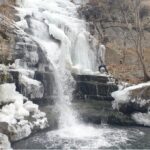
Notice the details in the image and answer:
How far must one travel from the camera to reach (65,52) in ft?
55.8

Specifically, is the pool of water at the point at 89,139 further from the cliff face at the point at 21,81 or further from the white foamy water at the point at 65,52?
the cliff face at the point at 21,81

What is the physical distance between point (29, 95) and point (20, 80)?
2.23 feet

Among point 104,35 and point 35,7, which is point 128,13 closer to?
point 104,35

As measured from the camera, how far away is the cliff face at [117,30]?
2042cm

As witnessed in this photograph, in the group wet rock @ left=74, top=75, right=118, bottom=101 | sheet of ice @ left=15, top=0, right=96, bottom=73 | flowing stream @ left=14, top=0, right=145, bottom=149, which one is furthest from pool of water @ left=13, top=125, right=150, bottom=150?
sheet of ice @ left=15, top=0, right=96, bottom=73

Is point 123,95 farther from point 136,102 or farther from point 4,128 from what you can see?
point 4,128

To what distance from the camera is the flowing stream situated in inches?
487

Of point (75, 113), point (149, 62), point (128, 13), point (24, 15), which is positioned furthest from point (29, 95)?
point (128, 13)

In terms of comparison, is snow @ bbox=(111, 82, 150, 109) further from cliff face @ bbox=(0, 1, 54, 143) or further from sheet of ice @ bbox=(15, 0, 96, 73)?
cliff face @ bbox=(0, 1, 54, 143)

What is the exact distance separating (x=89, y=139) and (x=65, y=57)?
5308 mm

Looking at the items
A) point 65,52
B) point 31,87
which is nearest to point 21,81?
point 31,87

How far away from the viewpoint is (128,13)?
22.6 metres

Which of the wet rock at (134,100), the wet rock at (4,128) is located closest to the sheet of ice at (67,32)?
the wet rock at (134,100)

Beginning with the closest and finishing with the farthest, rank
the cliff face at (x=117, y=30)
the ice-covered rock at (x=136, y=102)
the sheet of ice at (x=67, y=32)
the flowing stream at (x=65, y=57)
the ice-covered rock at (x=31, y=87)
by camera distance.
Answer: the flowing stream at (x=65, y=57), the ice-covered rock at (x=31, y=87), the ice-covered rock at (x=136, y=102), the sheet of ice at (x=67, y=32), the cliff face at (x=117, y=30)
